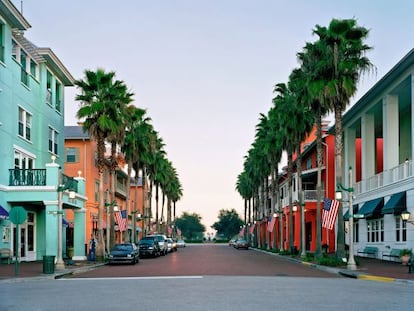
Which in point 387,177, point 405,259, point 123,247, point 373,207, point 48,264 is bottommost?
point 405,259

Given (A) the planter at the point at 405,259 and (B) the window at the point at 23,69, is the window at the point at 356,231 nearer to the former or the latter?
(A) the planter at the point at 405,259

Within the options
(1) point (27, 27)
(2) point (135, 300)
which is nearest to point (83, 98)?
(1) point (27, 27)

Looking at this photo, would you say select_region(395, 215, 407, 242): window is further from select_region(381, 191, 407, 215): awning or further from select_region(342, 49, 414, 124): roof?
select_region(342, 49, 414, 124): roof

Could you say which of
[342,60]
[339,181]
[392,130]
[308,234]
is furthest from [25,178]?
[308,234]

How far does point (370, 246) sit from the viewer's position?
4612 cm

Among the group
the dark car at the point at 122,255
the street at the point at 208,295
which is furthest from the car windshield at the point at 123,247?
the street at the point at 208,295

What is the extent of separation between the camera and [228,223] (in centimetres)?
18600

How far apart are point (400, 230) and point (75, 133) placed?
33.1m

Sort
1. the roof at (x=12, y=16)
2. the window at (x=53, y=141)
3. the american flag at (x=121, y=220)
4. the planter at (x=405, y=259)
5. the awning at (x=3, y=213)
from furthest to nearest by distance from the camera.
Answer: 1. the american flag at (x=121, y=220)
2. the window at (x=53, y=141)
3. the roof at (x=12, y=16)
4. the planter at (x=405, y=259)
5. the awning at (x=3, y=213)

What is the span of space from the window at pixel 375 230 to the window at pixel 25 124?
80.3 ft

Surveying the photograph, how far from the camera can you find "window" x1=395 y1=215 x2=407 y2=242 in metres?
37.7

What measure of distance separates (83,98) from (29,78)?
11.8 feet

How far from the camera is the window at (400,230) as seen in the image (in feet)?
124

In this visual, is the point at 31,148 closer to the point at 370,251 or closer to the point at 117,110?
the point at 117,110
